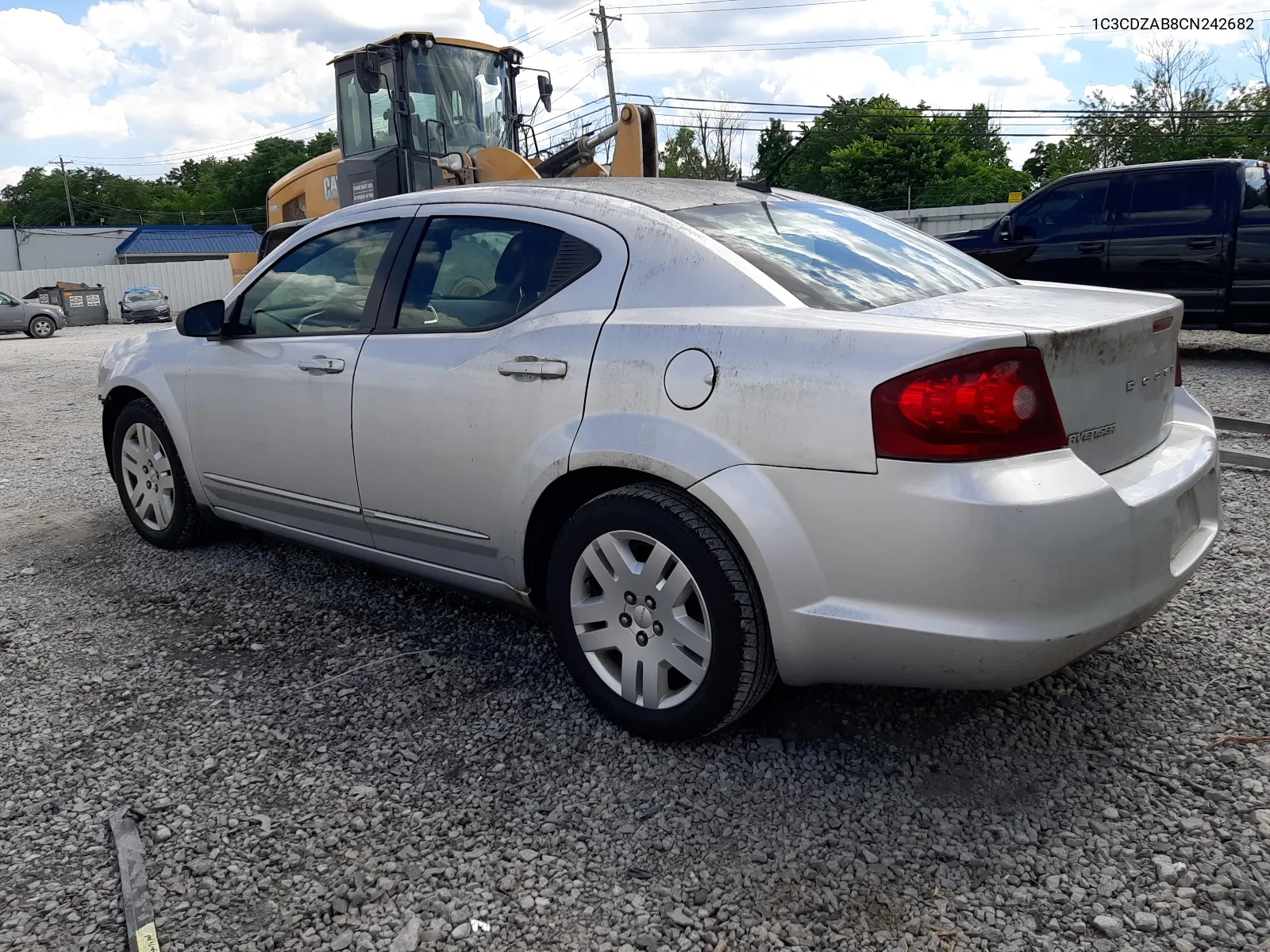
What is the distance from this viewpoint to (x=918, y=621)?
248cm

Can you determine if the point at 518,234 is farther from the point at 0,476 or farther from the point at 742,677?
the point at 0,476

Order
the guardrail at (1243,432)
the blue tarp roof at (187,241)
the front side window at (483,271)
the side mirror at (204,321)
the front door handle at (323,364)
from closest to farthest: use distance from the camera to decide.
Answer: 1. the front side window at (483,271)
2. the front door handle at (323,364)
3. the side mirror at (204,321)
4. the guardrail at (1243,432)
5. the blue tarp roof at (187,241)

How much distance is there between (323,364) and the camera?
12.5 ft

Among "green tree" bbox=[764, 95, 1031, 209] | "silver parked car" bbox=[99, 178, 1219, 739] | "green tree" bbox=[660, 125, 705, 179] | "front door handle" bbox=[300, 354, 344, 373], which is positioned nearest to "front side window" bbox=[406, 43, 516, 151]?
"silver parked car" bbox=[99, 178, 1219, 739]

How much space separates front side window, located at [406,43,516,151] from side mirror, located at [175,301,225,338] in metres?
7.50

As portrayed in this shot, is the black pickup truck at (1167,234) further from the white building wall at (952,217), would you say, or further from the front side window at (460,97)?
the white building wall at (952,217)

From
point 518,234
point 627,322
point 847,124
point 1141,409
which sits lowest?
point 1141,409

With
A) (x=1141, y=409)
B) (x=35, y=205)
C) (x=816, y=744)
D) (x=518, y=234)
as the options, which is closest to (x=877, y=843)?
(x=816, y=744)

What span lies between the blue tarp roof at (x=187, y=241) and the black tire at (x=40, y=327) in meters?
32.9

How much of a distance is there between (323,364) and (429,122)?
8.46m

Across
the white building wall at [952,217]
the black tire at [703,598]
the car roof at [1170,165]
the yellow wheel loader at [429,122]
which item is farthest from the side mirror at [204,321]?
the white building wall at [952,217]

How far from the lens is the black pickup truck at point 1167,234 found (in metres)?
9.52

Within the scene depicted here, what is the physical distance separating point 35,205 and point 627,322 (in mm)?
112593

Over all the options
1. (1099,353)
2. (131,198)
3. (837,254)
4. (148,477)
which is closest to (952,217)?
(148,477)
